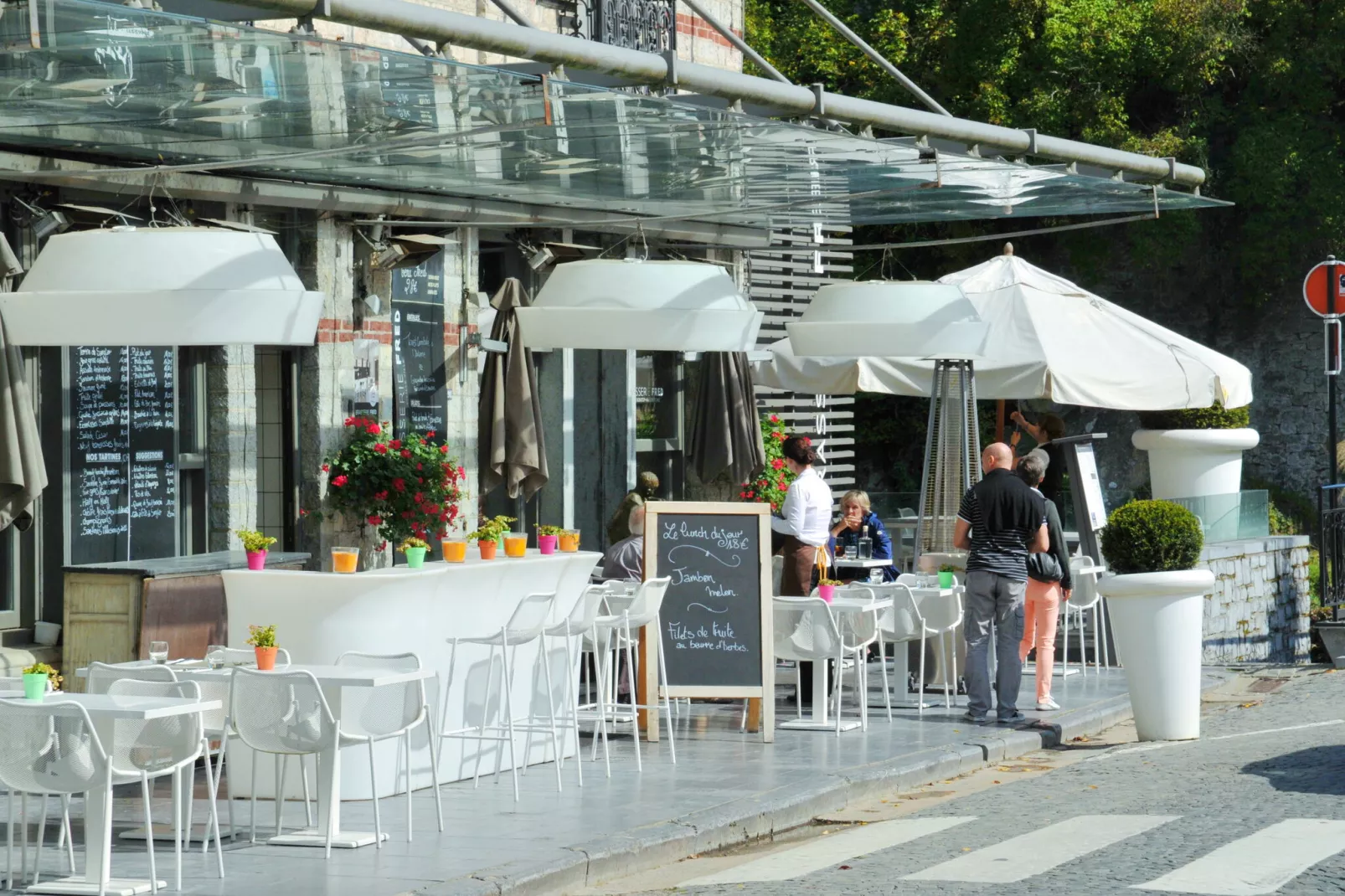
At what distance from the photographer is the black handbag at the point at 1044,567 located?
1187 cm

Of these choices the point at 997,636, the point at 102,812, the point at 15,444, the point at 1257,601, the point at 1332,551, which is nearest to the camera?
the point at 102,812

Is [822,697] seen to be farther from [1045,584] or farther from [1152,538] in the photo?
[1152,538]

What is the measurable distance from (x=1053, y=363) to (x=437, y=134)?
6124 mm

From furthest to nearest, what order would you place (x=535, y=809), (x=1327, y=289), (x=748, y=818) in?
(x=1327, y=289) < (x=535, y=809) < (x=748, y=818)

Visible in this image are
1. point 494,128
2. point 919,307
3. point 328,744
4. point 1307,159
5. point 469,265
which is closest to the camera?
point 328,744

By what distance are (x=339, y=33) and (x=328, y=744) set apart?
6.91m

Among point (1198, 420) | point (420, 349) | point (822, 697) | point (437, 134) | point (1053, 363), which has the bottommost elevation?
point (822, 697)

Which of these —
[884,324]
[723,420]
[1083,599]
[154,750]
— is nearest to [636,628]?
[884,324]

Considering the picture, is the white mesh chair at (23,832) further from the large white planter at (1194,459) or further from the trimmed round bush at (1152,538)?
the large white planter at (1194,459)

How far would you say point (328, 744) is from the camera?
7.21 meters

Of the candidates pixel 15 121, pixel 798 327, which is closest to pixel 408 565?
pixel 15 121

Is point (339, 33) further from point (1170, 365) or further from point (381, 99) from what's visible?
point (1170, 365)

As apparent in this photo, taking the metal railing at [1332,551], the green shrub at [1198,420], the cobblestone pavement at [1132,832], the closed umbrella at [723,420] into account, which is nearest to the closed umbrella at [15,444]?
the cobblestone pavement at [1132,832]

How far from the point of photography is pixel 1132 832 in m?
7.91
